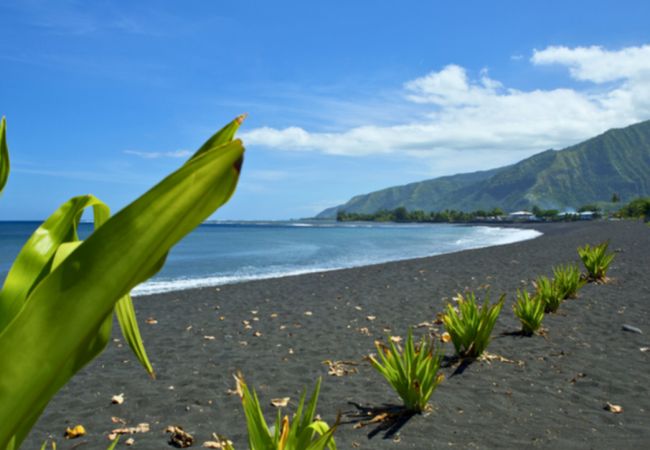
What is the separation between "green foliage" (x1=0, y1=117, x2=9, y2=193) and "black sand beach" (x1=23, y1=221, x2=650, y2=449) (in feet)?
6.47

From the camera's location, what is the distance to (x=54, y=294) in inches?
21.0

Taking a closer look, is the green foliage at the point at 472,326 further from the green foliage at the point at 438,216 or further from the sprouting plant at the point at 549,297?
the green foliage at the point at 438,216

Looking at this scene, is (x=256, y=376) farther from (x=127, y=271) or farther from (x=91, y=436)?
(x=127, y=271)

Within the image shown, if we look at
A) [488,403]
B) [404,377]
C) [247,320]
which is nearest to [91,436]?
[404,377]

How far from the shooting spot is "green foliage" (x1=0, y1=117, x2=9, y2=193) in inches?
31.9

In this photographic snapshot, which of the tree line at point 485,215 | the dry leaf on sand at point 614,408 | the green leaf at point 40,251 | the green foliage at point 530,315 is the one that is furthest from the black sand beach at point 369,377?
the tree line at point 485,215

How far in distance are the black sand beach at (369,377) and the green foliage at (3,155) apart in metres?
1.97

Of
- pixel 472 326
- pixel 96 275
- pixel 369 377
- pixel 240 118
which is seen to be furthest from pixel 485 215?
pixel 96 275

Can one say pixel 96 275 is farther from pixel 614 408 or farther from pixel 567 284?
pixel 567 284

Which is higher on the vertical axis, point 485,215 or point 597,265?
point 485,215

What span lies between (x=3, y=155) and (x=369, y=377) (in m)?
4.90

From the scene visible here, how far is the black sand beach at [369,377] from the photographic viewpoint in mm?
3965

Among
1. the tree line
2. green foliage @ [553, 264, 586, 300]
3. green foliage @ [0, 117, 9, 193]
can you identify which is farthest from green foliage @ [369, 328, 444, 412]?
the tree line

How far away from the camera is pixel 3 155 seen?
0.85m
